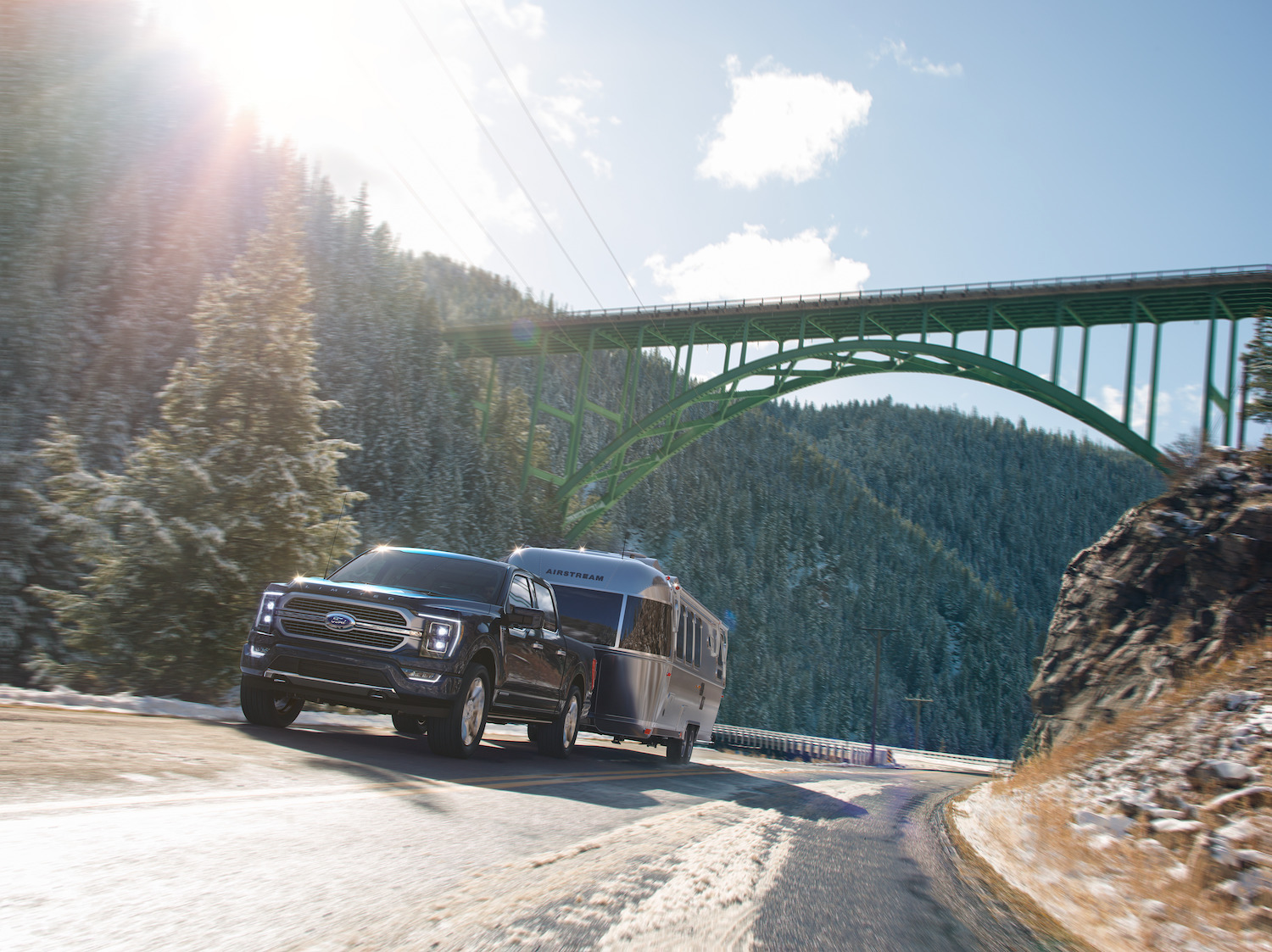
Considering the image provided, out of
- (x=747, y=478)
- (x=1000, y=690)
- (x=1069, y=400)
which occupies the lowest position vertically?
(x=1000, y=690)

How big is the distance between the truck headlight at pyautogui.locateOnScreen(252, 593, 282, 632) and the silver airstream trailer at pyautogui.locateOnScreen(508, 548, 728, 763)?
5280 millimetres

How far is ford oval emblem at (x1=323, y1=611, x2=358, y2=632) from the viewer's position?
8250 millimetres

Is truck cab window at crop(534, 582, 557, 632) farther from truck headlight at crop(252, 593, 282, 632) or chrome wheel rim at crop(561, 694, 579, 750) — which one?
truck headlight at crop(252, 593, 282, 632)

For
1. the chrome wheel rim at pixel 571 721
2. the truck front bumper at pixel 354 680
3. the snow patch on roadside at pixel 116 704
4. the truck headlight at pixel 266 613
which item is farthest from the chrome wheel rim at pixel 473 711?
the chrome wheel rim at pixel 571 721

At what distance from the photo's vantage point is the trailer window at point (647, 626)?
1336cm

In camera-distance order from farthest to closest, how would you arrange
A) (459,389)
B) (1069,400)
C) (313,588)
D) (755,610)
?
(755,610)
(459,389)
(1069,400)
(313,588)

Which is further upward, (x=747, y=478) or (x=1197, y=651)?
(x=747, y=478)

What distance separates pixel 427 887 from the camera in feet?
12.6

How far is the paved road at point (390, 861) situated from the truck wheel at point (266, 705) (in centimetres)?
58

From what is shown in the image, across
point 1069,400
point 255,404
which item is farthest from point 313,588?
point 1069,400

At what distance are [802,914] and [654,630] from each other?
384 inches

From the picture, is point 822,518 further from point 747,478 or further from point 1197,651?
point 1197,651

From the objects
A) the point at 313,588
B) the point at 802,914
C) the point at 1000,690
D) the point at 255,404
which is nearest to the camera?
the point at 802,914

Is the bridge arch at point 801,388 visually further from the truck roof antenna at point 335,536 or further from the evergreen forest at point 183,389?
the truck roof antenna at point 335,536
